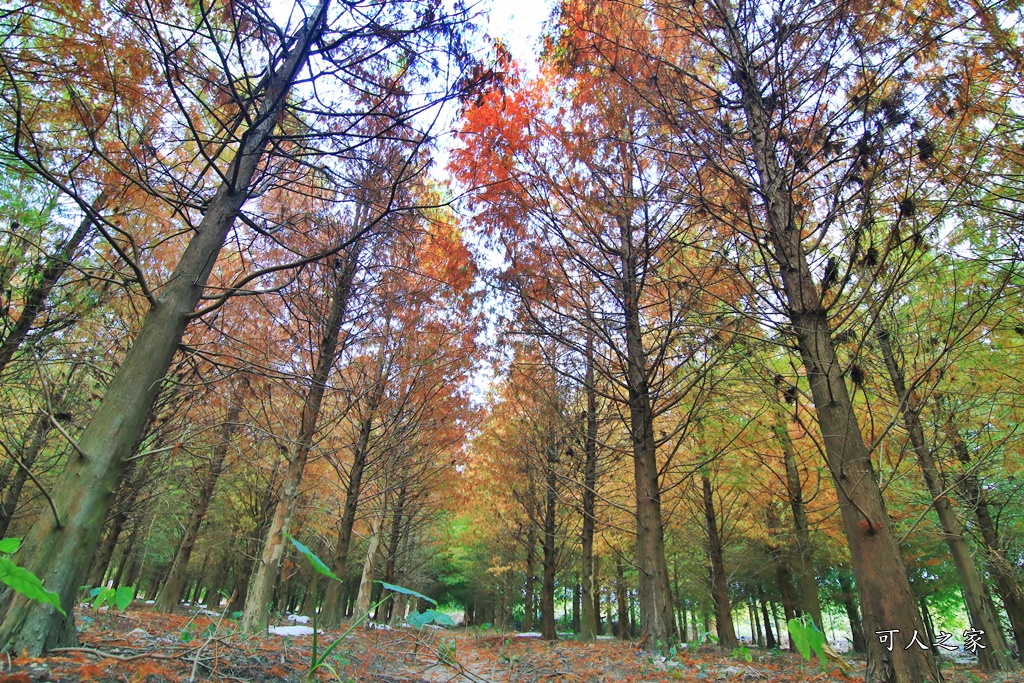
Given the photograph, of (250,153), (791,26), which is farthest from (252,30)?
(791,26)

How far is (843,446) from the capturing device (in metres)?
3.47

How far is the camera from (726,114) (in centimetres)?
525

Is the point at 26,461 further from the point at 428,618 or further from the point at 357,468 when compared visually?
the point at 428,618

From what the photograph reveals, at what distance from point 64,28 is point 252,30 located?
1555mm

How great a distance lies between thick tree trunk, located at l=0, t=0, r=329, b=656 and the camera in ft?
7.79

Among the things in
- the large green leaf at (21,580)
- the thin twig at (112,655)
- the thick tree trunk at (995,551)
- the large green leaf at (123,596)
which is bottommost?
the thin twig at (112,655)

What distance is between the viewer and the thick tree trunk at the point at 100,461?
2.38m

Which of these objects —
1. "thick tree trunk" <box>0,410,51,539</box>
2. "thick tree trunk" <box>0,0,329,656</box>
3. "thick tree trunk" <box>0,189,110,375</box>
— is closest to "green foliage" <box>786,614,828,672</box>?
"thick tree trunk" <box>0,0,329,656</box>

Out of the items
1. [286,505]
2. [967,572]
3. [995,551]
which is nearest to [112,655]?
[286,505]

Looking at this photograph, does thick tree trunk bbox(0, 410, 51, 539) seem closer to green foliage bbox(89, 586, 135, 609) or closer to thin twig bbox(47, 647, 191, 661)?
thin twig bbox(47, 647, 191, 661)

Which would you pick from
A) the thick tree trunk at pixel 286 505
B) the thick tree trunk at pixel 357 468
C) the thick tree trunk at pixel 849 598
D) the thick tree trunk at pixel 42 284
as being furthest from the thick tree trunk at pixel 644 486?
the thick tree trunk at pixel 849 598

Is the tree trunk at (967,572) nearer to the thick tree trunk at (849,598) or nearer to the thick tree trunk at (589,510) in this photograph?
the thick tree trunk at (589,510)

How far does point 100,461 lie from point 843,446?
15.8 ft

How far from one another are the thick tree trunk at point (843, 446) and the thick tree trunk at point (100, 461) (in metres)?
4.08
